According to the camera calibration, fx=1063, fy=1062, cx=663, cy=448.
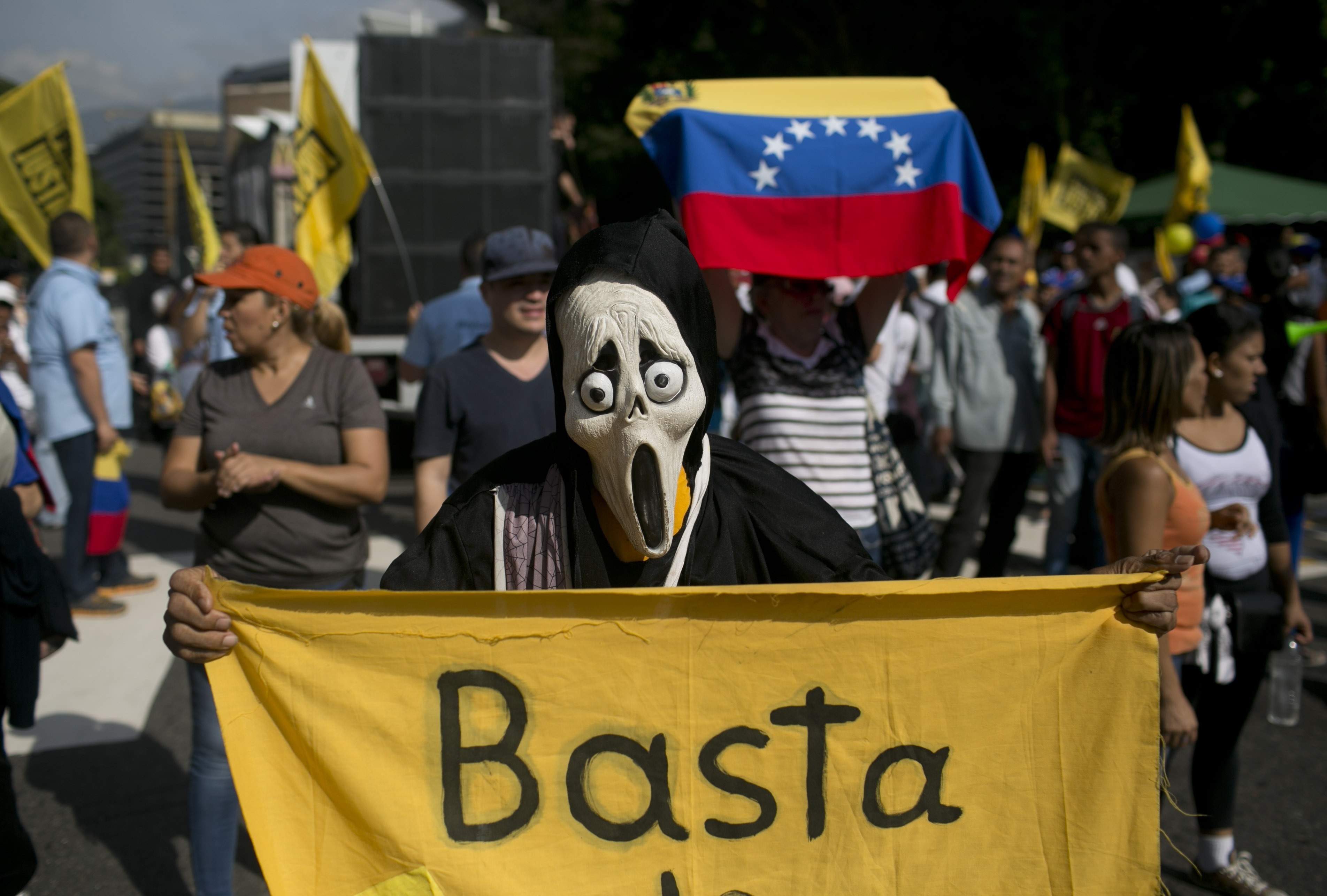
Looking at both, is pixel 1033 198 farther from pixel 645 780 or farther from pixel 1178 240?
pixel 645 780

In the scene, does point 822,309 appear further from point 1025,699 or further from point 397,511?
point 397,511

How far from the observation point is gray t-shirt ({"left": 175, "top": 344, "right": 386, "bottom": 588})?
3053 mm

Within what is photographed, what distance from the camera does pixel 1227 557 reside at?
3.22m

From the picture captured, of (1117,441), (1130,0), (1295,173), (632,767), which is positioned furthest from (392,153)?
(1295,173)

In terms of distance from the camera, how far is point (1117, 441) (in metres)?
3.07

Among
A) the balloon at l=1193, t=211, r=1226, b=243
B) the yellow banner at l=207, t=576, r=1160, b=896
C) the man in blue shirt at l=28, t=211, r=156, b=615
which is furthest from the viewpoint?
the balloon at l=1193, t=211, r=1226, b=243

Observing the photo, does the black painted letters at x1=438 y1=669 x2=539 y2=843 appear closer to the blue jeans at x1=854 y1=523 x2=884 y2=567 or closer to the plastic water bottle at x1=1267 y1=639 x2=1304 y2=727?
the blue jeans at x1=854 y1=523 x2=884 y2=567

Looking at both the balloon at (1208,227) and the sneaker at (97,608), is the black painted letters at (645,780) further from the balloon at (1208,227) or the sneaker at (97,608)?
the balloon at (1208,227)

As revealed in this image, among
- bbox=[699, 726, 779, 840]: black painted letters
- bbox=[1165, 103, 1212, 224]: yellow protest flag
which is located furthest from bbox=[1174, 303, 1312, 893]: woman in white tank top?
bbox=[1165, 103, 1212, 224]: yellow protest flag

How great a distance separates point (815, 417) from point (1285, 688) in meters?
2.49

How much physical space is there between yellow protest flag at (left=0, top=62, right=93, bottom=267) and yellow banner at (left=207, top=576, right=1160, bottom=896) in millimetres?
5298

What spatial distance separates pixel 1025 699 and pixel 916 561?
5.62 feet

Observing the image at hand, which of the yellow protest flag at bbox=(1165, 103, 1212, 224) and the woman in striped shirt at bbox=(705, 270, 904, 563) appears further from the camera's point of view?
the yellow protest flag at bbox=(1165, 103, 1212, 224)

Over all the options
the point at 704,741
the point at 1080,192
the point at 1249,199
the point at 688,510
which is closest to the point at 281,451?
the point at 688,510
